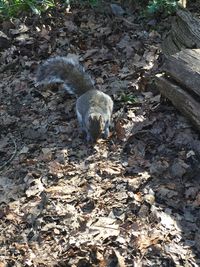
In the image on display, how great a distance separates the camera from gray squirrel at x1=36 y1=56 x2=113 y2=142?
20.1ft

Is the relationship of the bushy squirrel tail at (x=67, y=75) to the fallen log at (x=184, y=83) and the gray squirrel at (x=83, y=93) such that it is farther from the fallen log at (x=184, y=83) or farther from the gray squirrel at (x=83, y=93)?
the fallen log at (x=184, y=83)

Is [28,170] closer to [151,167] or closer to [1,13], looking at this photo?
[151,167]

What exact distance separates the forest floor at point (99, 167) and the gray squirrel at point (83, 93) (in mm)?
183

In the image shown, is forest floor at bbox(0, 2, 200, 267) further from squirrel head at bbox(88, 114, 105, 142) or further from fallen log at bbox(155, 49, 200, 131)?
fallen log at bbox(155, 49, 200, 131)

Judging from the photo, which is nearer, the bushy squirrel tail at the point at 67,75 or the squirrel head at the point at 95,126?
the squirrel head at the point at 95,126

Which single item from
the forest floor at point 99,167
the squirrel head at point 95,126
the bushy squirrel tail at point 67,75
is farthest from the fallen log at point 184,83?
the bushy squirrel tail at point 67,75

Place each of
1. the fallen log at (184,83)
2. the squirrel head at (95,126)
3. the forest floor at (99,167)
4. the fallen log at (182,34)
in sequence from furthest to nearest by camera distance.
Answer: the fallen log at (182,34) → the squirrel head at (95,126) → the fallen log at (184,83) → the forest floor at (99,167)

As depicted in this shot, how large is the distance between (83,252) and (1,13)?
18.4 ft

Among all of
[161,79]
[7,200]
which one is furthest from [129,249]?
[161,79]

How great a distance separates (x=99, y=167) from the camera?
571 cm

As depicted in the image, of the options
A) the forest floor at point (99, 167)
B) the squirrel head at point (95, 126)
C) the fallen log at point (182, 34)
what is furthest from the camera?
the fallen log at point (182, 34)

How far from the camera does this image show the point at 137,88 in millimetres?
6973

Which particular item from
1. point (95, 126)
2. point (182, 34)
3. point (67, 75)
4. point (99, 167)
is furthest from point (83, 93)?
point (182, 34)

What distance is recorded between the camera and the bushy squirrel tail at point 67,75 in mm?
6777
